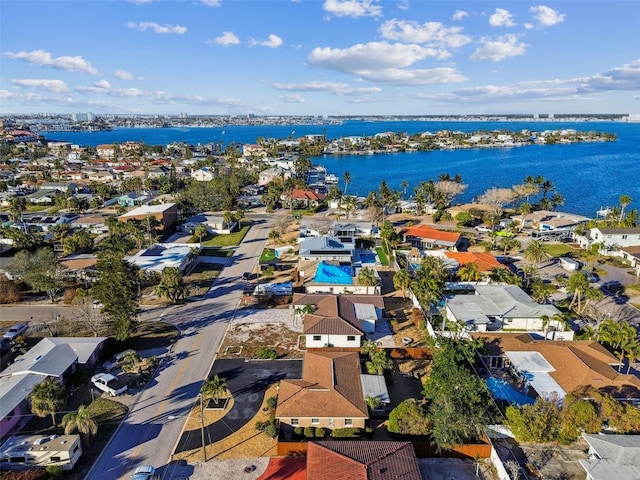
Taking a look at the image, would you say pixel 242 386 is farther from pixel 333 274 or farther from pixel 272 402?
pixel 333 274

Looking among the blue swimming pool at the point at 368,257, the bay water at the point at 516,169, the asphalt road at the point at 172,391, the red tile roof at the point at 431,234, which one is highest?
the bay water at the point at 516,169

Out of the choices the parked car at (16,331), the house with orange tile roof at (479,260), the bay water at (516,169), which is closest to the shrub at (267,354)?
the parked car at (16,331)

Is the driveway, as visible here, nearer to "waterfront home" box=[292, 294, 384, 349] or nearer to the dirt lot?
the dirt lot

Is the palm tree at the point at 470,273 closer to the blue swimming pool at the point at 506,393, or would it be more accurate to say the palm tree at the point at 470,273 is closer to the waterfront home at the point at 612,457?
the blue swimming pool at the point at 506,393

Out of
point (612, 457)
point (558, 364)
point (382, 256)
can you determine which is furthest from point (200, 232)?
point (612, 457)

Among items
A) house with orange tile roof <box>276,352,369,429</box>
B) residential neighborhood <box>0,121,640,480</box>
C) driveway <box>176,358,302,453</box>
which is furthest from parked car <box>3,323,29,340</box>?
house with orange tile roof <box>276,352,369,429</box>
